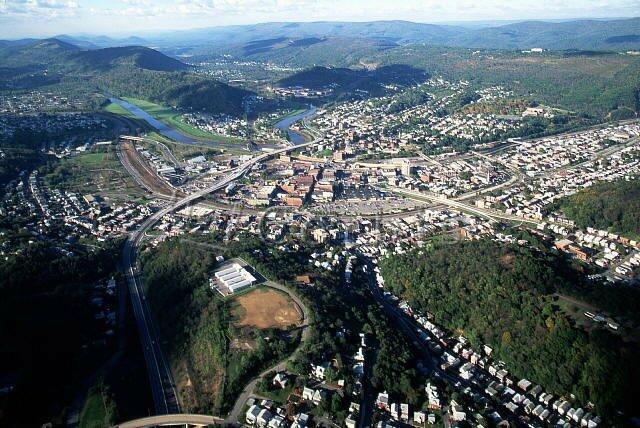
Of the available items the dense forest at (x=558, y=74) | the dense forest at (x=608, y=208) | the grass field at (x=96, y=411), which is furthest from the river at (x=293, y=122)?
the grass field at (x=96, y=411)

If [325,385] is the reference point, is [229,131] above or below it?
below

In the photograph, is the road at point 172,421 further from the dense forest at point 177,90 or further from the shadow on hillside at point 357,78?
the shadow on hillside at point 357,78

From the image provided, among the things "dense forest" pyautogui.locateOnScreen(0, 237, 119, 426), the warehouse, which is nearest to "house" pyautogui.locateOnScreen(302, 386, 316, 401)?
the warehouse

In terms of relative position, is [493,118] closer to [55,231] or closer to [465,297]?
[465,297]

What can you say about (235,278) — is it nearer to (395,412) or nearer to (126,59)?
(395,412)

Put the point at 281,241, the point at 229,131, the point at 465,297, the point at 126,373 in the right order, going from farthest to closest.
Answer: the point at 229,131 → the point at 281,241 → the point at 465,297 → the point at 126,373

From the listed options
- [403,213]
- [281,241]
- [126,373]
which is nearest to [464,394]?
[126,373]

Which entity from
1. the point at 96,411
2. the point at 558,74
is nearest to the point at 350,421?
the point at 96,411
